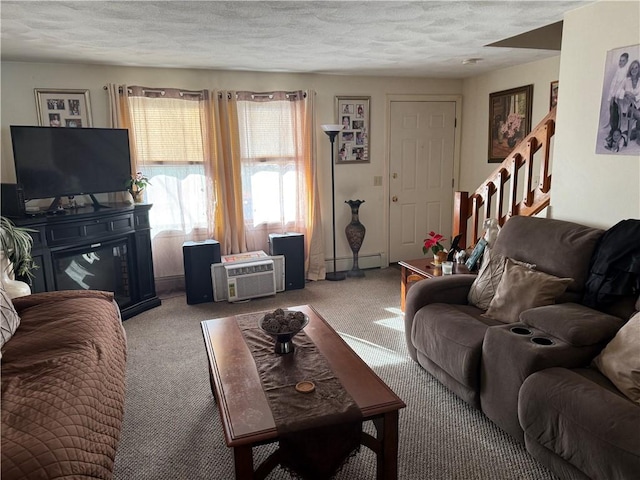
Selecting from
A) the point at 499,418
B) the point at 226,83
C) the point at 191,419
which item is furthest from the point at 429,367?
the point at 226,83

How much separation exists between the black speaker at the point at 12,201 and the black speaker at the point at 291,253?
2145 mm

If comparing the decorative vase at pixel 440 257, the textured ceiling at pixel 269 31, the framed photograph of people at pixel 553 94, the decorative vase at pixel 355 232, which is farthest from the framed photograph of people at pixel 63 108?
the framed photograph of people at pixel 553 94

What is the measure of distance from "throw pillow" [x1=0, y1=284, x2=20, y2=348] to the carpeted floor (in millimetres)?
739

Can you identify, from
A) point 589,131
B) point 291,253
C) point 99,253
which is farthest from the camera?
point 291,253

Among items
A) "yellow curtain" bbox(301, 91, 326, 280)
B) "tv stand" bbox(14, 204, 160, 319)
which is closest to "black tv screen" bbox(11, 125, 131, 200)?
"tv stand" bbox(14, 204, 160, 319)

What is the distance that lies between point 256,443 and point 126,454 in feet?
3.24

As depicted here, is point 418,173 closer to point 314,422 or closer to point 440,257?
point 440,257

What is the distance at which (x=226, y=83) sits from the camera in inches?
173

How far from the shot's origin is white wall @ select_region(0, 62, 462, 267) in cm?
379

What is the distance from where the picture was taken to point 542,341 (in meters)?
2.01

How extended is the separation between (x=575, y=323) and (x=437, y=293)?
0.89 meters

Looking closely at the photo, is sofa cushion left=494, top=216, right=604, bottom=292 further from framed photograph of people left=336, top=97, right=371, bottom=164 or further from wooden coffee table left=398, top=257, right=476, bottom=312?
framed photograph of people left=336, top=97, right=371, bottom=164

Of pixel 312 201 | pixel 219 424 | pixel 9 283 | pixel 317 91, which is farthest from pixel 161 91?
pixel 219 424

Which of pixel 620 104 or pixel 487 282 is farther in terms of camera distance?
pixel 487 282
